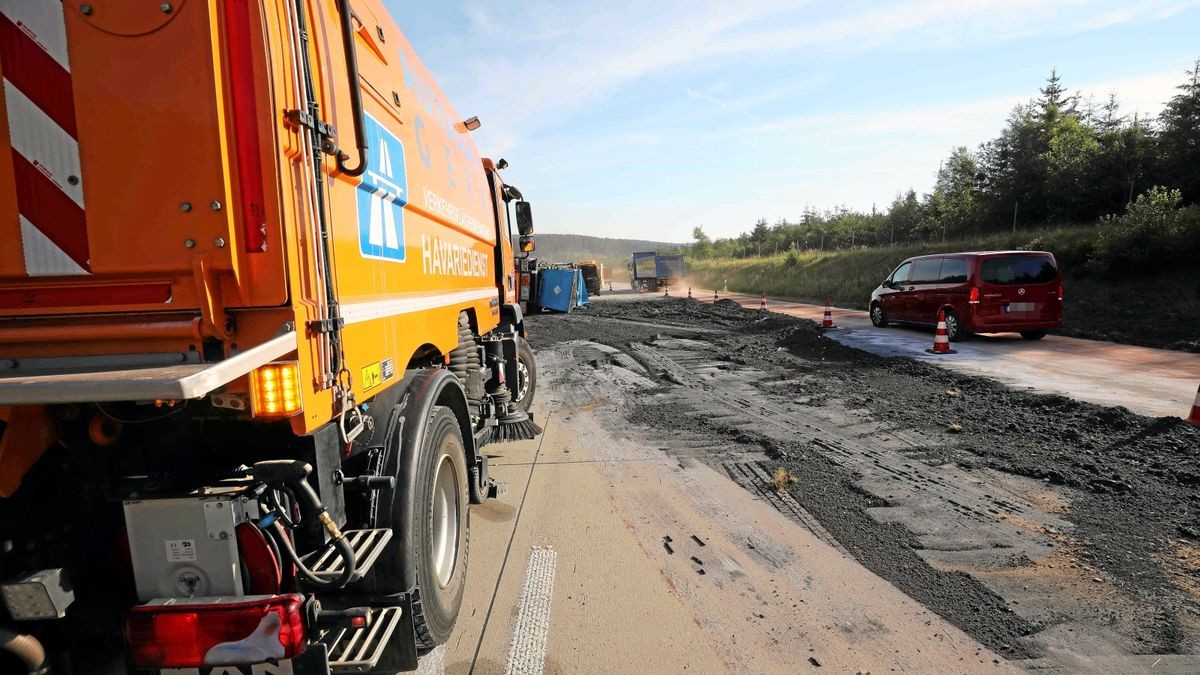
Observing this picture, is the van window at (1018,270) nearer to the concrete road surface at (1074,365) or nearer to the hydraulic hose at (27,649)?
the concrete road surface at (1074,365)

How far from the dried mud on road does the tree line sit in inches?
679

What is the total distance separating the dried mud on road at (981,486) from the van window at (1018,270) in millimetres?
3597

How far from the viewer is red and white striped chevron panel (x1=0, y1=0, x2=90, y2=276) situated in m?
1.80

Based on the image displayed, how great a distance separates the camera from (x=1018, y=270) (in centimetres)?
1186


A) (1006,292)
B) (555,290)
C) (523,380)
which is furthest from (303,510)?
(555,290)

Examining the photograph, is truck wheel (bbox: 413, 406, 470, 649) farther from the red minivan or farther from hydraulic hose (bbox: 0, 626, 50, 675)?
the red minivan

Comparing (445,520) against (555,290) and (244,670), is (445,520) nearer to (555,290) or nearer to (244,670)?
(244,670)

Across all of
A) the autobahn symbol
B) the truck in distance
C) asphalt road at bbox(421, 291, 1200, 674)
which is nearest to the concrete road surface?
asphalt road at bbox(421, 291, 1200, 674)

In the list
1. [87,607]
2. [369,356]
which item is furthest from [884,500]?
[87,607]

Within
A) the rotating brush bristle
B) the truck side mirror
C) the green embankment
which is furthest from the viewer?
the green embankment

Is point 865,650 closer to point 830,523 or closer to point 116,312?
point 830,523

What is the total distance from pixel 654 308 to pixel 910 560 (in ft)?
68.1

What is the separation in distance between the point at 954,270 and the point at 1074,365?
340cm

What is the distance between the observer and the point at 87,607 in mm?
2162
